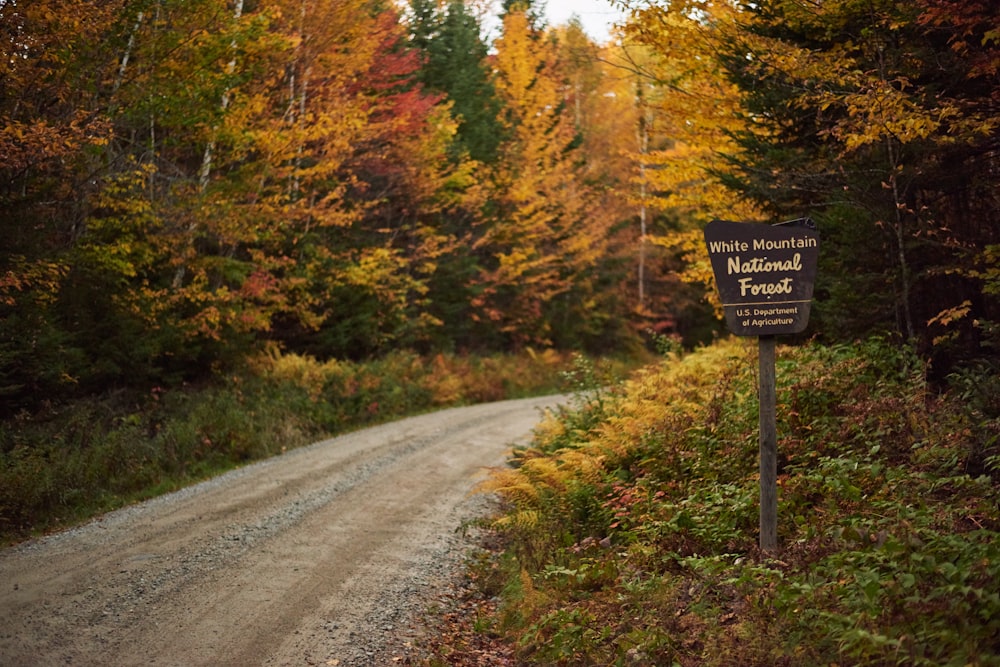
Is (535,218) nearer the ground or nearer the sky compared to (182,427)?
nearer the sky

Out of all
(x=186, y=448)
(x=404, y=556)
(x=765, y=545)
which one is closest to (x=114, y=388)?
(x=186, y=448)

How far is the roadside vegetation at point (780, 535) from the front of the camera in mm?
4445

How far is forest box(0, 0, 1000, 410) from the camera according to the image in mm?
8625

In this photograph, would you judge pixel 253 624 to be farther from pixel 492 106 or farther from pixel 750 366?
pixel 492 106

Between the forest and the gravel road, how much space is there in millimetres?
4296

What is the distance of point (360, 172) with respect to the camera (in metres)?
23.4

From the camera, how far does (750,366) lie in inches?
422

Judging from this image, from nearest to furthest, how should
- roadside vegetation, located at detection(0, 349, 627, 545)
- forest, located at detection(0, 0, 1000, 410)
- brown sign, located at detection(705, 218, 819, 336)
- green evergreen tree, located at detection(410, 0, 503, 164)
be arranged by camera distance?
brown sign, located at detection(705, 218, 819, 336), forest, located at detection(0, 0, 1000, 410), roadside vegetation, located at detection(0, 349, 627, 545), green evergreen tree, located at detection(410, 0, 503, 164)

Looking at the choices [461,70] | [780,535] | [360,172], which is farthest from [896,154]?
[461,70]

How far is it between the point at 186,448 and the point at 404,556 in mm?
6628

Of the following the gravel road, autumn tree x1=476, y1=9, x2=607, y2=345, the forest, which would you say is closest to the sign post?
the forest

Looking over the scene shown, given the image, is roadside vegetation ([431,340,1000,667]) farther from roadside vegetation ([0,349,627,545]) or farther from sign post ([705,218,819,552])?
roadside vegetation ([0,349,627,545])

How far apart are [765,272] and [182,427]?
1125 centimetres

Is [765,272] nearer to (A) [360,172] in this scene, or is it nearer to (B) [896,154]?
(B) [896,154]
